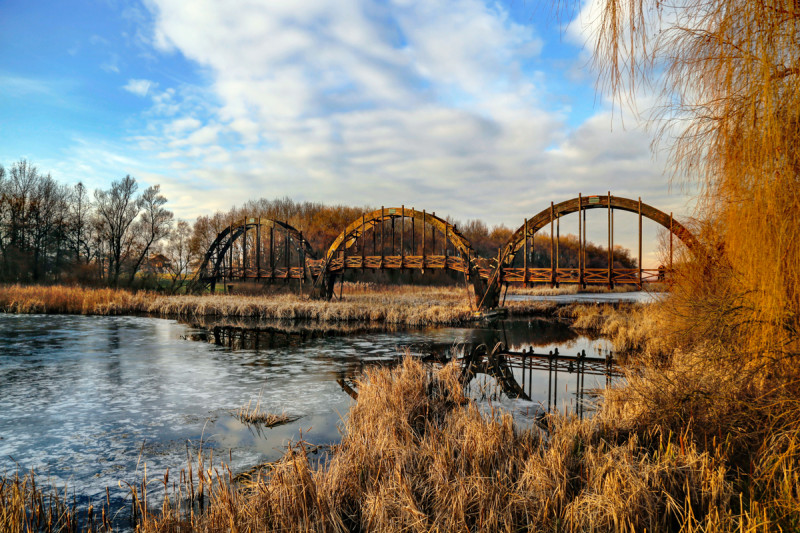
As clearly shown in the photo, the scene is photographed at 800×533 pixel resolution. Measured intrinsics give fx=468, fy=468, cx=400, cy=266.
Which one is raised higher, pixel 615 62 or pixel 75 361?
pixel 615 62

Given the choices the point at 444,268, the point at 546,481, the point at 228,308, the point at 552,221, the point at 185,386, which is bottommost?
the point at 185,386

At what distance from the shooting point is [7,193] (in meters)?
45.7

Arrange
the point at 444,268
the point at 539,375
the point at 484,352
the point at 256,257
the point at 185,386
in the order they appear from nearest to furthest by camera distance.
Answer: the point at 185,386 < the point at 539,375 < the point at 484,352 < the point at 444,268 < the point at 256,257

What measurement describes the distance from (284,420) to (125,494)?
3120 mm

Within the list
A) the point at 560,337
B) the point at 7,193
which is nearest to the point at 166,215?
the point at 7,193

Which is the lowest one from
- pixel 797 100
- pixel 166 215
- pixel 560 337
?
pixel 560 337

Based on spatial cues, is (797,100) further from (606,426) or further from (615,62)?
(606,426)

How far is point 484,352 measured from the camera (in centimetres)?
1708

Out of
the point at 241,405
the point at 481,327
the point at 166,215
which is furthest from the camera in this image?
the point at 166,215

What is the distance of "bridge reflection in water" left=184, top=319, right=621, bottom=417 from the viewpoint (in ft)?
35.2

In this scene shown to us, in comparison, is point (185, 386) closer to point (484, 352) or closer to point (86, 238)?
point (484, 352)

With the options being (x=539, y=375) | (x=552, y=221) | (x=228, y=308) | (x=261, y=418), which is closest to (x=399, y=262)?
(x=552, y=221)

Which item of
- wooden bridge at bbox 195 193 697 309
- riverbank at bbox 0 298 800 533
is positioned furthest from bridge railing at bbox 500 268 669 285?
riverbank at bbox 0 298 800 533

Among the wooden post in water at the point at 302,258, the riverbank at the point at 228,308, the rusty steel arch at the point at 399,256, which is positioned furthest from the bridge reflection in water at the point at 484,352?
the wooden post in water at the point at 302,258
